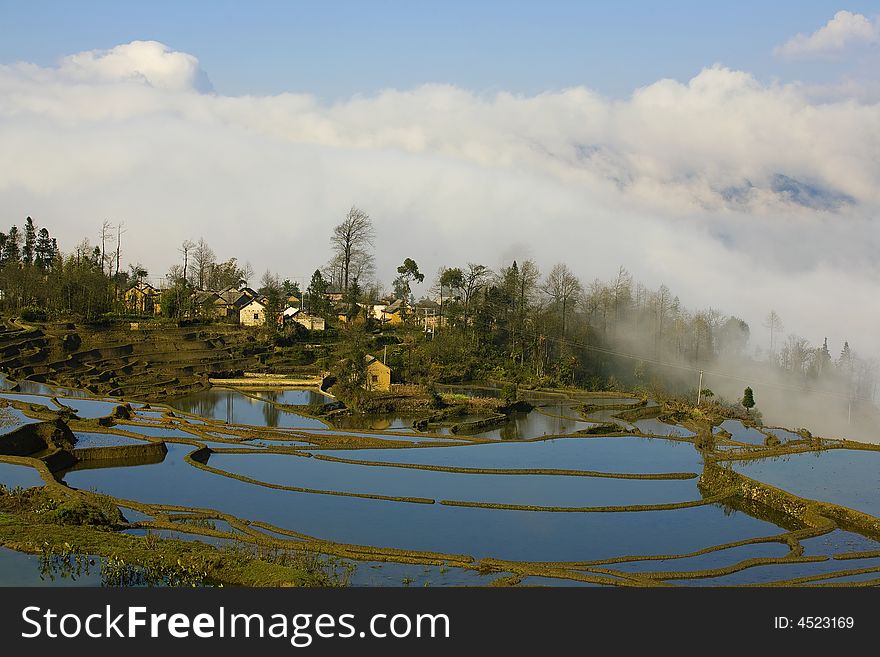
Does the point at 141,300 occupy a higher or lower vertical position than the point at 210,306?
higher

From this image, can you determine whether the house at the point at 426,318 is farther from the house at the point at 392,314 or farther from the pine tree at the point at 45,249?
the pine tree at the point at 45,249

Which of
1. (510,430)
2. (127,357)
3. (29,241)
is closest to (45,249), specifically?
(29,241)

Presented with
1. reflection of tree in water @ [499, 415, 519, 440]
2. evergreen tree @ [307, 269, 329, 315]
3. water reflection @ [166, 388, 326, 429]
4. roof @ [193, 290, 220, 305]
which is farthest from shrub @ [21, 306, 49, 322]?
reflection of tree in water @ [499, 415, 519, 440]

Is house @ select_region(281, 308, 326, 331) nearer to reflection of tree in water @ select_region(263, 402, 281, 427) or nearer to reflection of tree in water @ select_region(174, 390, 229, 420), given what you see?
reflection of tree in water @ select_region(174, 390, 229, 420)

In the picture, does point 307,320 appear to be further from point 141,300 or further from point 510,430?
point 510,430

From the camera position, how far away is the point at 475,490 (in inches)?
1246

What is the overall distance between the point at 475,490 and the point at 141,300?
7590 cm

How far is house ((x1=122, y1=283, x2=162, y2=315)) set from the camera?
9256 centimetres

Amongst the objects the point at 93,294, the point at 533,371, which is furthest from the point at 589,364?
the point at 93,294

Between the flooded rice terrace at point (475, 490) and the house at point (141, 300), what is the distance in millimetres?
43119

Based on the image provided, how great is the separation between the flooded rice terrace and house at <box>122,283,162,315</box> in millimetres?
43119

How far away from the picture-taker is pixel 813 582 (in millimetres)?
21516
